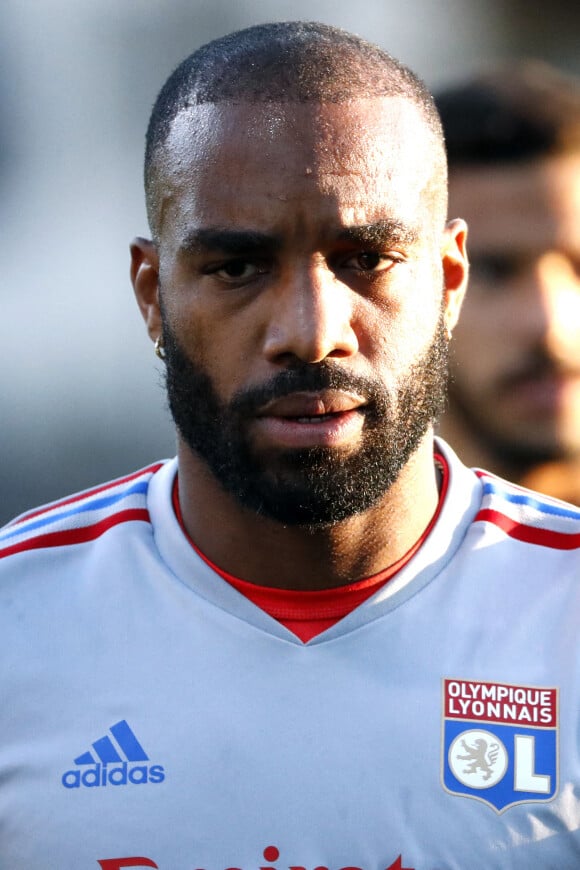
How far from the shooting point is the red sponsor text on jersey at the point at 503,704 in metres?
2.86

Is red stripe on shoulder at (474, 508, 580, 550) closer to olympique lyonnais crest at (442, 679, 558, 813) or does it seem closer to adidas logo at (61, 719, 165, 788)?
olympique lyonnais crest at (442, 679, 558, 813)

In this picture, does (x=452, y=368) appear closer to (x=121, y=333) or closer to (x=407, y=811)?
(x=407, y=811)

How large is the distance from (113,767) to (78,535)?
2.02 ft

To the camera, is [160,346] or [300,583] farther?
[160,346]

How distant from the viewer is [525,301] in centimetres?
497

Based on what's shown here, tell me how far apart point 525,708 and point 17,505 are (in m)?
5.99

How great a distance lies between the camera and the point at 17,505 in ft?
27.7

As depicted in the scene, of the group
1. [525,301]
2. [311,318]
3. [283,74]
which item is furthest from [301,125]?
[525,301]

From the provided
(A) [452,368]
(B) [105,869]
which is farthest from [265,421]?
(A) [452,368]

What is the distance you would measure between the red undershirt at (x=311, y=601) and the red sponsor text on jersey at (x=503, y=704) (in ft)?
0.96

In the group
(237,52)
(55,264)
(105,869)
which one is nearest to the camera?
(105,869)

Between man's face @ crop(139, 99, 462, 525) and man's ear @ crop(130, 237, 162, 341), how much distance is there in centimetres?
21

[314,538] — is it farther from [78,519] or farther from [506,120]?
[506,120]

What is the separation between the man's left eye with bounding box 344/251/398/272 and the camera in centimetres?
289
